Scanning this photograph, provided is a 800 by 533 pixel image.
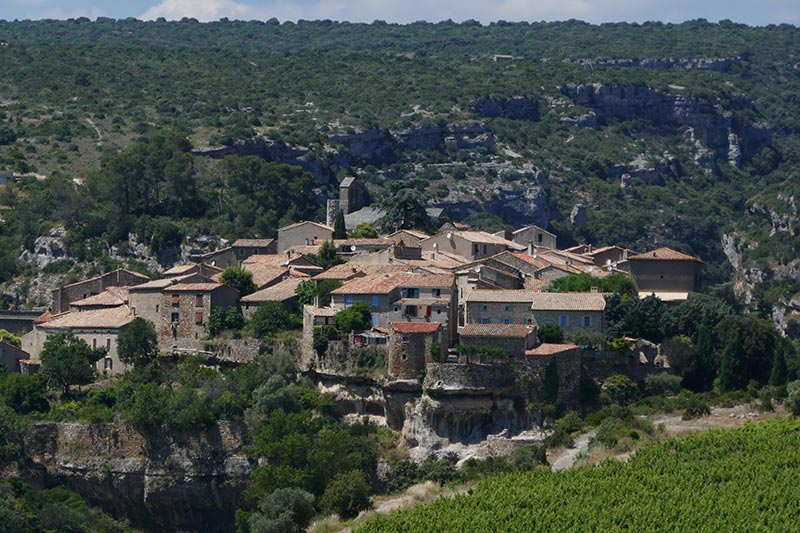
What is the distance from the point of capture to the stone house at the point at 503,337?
77125 millimetres

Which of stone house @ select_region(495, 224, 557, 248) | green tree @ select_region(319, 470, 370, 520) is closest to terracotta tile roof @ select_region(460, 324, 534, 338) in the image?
green tree @ select_region(319, 470, 370, 520)

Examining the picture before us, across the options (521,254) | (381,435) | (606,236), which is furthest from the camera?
(606,236)

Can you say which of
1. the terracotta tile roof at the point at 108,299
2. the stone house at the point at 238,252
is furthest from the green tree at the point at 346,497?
the stone house at the point at 238,252

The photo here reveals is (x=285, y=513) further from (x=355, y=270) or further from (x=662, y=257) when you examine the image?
(x=662, y=257)

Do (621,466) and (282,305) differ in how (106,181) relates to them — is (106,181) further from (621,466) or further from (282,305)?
(621,466)

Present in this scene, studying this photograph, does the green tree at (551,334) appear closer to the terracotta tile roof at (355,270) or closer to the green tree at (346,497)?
the terracotta tile roof at (355,270)

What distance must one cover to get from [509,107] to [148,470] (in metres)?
104

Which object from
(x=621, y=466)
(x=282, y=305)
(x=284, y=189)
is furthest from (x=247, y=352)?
(x=284, y=189)

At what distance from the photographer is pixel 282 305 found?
280 ft

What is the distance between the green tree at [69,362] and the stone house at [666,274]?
23.0 metres

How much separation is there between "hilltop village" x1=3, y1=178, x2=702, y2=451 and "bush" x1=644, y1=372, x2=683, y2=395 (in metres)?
1.48

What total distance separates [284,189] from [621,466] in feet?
185

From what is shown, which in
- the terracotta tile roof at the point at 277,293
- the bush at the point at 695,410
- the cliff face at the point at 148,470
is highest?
the terracotta tile roof at the point at 277,293

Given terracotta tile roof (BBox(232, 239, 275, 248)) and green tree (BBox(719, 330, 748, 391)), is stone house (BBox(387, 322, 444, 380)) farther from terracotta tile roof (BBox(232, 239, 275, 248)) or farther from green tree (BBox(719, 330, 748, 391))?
terracotta tile roof (BBox(232, 239, 275, 248))
